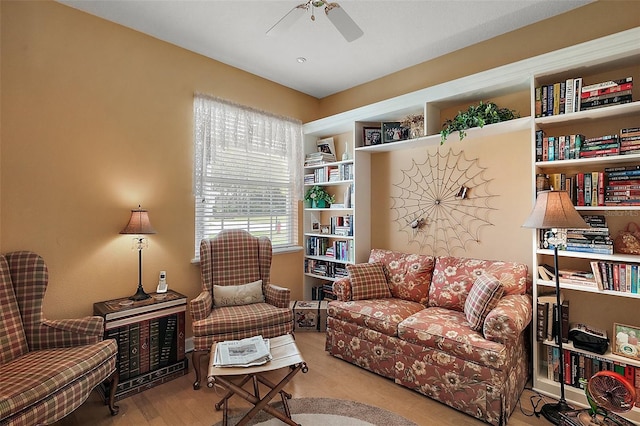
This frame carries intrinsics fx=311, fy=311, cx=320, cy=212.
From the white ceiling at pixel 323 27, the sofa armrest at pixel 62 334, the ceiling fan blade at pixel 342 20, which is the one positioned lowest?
the sofa armrest at pixel 62 334

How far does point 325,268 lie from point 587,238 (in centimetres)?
259

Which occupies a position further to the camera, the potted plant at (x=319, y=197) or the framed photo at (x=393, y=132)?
the potted plant at (x=319, y=197)

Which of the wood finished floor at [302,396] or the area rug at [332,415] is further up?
the area rug at [332,415]

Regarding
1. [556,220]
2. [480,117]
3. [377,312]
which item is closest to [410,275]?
[377,312]

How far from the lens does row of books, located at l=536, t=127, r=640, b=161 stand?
2104 mm

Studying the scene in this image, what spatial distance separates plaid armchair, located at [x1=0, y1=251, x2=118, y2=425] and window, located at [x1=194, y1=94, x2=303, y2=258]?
4.09 ft

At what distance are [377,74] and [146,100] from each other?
246 cm

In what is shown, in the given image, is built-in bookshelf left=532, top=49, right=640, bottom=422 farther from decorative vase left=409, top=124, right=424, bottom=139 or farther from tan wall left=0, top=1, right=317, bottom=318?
tan wall left=0, top=1, right=317, bottom=318

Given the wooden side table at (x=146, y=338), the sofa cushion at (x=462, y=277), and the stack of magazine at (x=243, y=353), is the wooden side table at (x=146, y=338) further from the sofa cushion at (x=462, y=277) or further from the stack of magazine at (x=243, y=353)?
the sofa cushion at (x=462, y=277)

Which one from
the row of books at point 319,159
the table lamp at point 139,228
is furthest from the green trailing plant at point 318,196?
the table lamp at point 139,228

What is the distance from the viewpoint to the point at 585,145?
7.43ft

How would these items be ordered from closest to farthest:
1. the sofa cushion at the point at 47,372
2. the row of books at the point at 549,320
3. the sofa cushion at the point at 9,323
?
the sofa cushion at the point at 47,372
the sofa cushion at the point at 9,323
the row of books at the point at 549,320

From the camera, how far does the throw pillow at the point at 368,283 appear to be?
3020mm

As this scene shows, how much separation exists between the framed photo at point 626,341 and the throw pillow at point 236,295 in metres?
2.77
